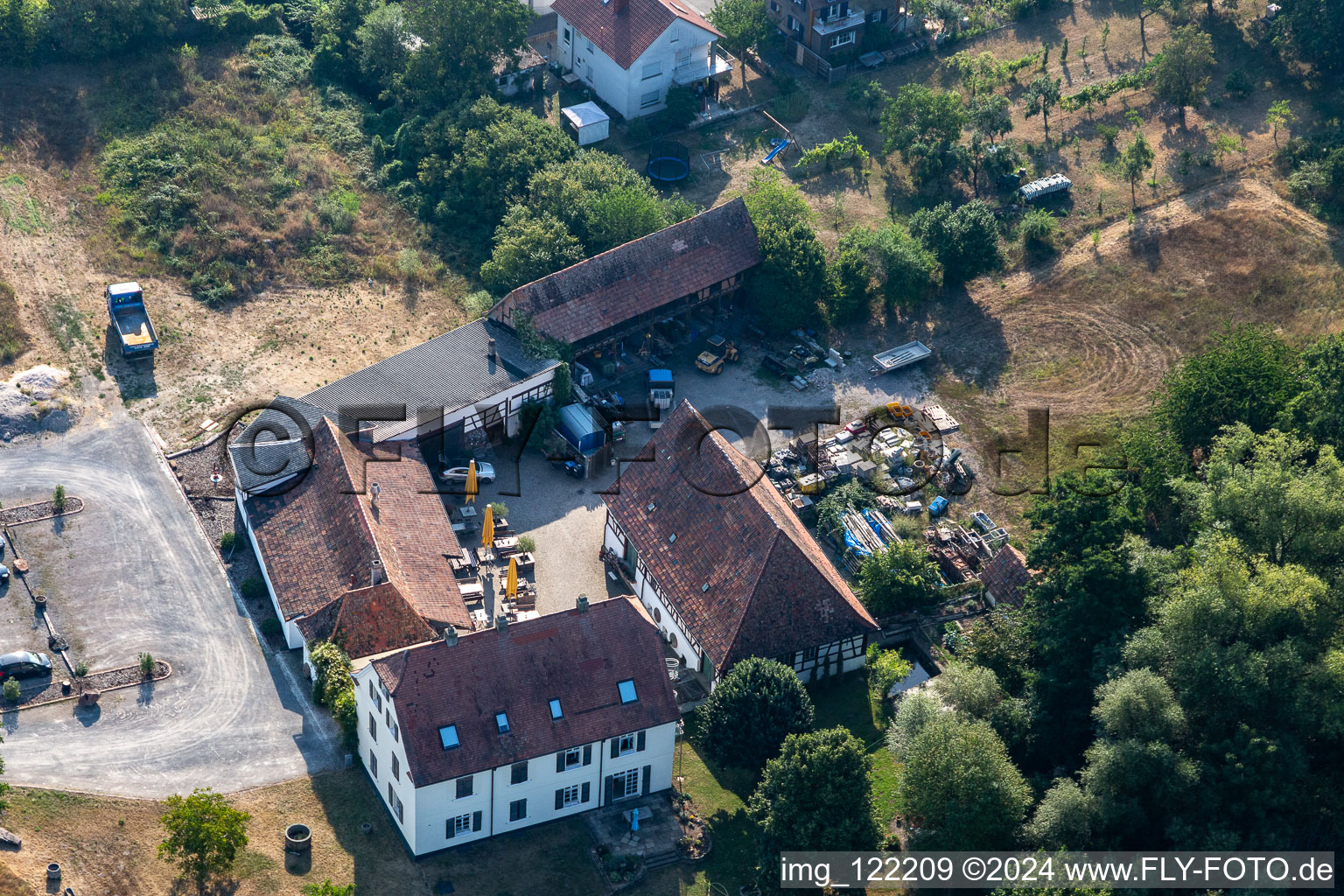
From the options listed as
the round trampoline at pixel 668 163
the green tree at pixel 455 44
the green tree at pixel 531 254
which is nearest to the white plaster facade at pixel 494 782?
the green tree at pixel 531 254

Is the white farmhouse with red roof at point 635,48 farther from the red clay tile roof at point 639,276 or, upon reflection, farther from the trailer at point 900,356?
the trailer at point 900,356

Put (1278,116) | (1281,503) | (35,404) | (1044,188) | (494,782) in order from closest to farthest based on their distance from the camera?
(494,782), (1281,503), (35,404), (1044,188), (1278,116)

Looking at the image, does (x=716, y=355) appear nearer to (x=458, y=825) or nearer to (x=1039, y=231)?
(x=1039, y=231)

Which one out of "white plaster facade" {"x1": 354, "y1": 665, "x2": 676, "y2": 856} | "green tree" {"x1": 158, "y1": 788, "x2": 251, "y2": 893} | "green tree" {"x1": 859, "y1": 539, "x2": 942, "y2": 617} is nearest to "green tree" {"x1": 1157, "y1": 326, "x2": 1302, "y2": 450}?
"green tree" {"x1": 859, "y1": 539, "x2": 942, "y2": 617}

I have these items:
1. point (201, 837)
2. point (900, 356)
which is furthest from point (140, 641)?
point (900, 356)

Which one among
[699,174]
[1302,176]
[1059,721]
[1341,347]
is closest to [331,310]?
[699,174]

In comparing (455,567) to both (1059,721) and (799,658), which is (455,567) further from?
(1059,721)
